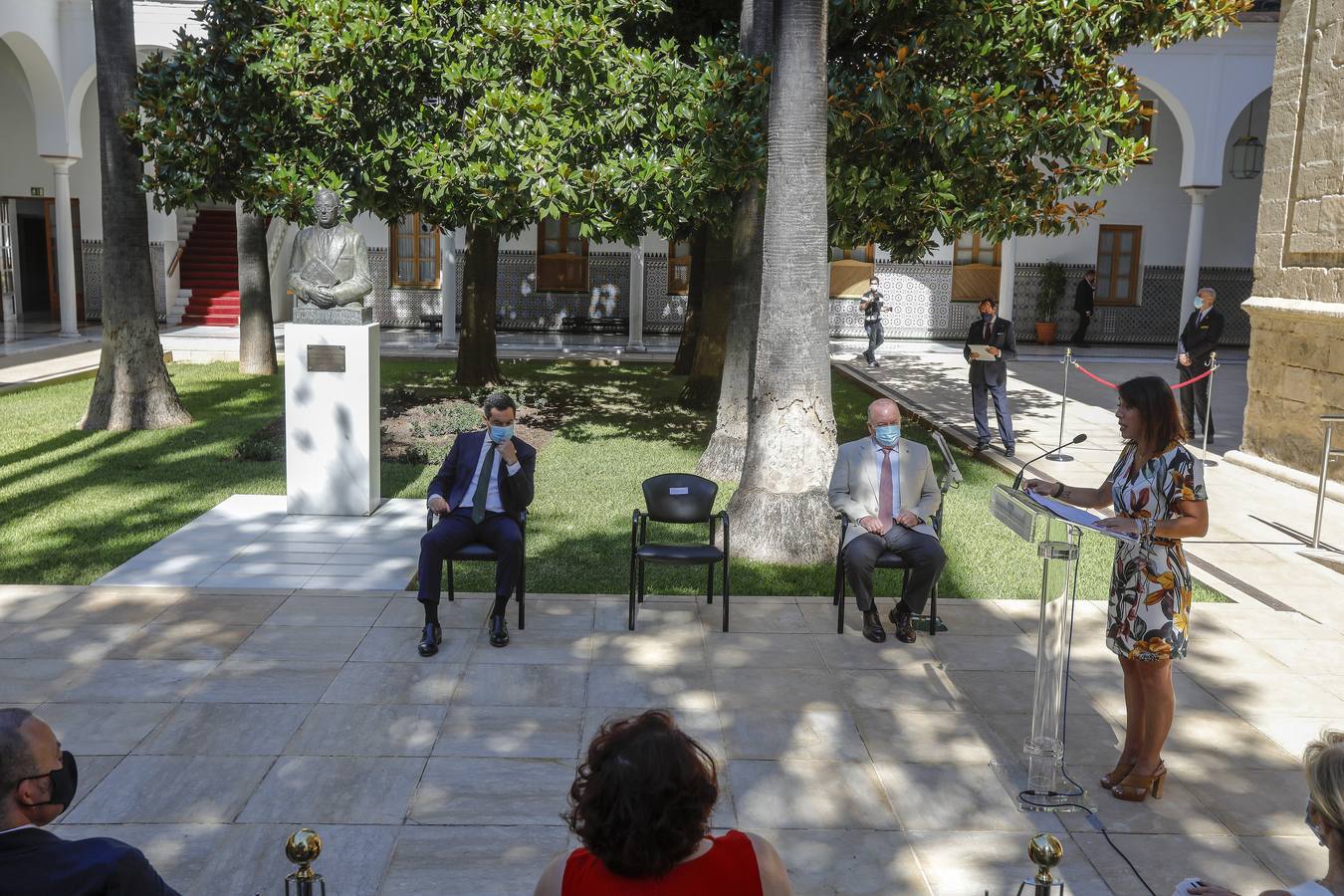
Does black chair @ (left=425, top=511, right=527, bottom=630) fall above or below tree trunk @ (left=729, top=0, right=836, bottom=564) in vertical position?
below

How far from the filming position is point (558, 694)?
236 inches

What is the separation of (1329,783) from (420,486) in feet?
29.4

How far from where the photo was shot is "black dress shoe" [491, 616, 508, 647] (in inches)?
262

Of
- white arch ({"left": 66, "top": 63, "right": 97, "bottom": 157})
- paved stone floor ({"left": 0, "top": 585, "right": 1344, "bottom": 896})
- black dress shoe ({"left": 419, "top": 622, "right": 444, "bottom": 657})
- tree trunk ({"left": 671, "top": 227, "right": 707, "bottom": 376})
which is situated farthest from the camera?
white arch ({"left": 66, "top": 63, "right": 97, "bottom": 157})

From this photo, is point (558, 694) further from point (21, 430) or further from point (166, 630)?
point (21, 430)

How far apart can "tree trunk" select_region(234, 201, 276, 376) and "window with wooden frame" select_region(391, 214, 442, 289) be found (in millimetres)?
8288

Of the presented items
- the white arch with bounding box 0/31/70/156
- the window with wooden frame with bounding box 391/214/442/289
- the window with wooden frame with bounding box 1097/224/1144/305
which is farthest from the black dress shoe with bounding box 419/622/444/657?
the window with wooden frame with bounding box 1097/224/1144/305

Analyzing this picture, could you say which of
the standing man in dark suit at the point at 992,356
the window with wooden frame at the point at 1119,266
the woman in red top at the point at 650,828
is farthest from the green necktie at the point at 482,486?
the window with wooden frame at the point at 1119,266

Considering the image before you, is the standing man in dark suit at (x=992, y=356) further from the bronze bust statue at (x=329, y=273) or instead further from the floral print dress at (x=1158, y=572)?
A: the floral print dress at (x=1158, y=572)

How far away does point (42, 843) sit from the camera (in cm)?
269

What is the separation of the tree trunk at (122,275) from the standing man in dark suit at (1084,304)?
1848 centimetres

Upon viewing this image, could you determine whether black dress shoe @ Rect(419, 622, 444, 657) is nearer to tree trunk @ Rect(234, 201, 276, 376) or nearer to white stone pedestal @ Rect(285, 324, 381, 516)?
white stone pedestal @ Rect(285, 324, 381, 516)

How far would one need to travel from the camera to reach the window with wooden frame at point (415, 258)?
26.0 meters

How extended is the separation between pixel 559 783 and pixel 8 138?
947 inches
